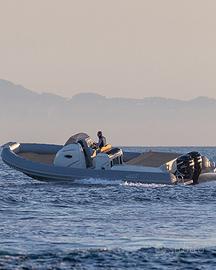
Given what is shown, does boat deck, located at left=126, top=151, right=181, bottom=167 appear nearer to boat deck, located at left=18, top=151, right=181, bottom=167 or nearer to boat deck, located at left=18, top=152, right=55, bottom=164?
boat deck, located at left=18, top=151, right=181, bottom=167

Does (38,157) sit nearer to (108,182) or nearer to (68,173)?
(68,173)

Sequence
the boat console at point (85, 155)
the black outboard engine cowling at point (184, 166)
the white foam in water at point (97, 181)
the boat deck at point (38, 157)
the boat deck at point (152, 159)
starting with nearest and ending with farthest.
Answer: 1. the white foam in water at point (97, 181)
2. the boat console at point (85, 155)
3. the black outboard engine cowling at point (184, 166)
4. the boat deck at point (152, 159)
5. the boat deck at point (38, 157)

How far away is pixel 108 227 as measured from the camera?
28.9m

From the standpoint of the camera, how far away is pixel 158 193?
141 feet

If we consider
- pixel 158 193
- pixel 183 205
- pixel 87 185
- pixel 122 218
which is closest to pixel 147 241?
pixel 122 218

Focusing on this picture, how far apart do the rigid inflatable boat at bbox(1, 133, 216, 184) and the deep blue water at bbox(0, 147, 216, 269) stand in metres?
0.57

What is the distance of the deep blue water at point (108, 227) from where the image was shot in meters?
22.5

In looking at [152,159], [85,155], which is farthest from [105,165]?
[152,159]

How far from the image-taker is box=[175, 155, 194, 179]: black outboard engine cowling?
151 ft

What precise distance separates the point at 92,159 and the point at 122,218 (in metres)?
14.5

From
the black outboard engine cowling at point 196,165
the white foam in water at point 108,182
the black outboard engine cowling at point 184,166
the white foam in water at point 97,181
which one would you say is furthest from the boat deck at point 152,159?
the white foam in water at point 97,181

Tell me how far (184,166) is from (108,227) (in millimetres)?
17625

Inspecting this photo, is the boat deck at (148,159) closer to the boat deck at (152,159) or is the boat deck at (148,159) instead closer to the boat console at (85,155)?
the boat deck at (152,159)

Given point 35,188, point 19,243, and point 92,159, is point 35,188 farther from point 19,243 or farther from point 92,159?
point 19,243
